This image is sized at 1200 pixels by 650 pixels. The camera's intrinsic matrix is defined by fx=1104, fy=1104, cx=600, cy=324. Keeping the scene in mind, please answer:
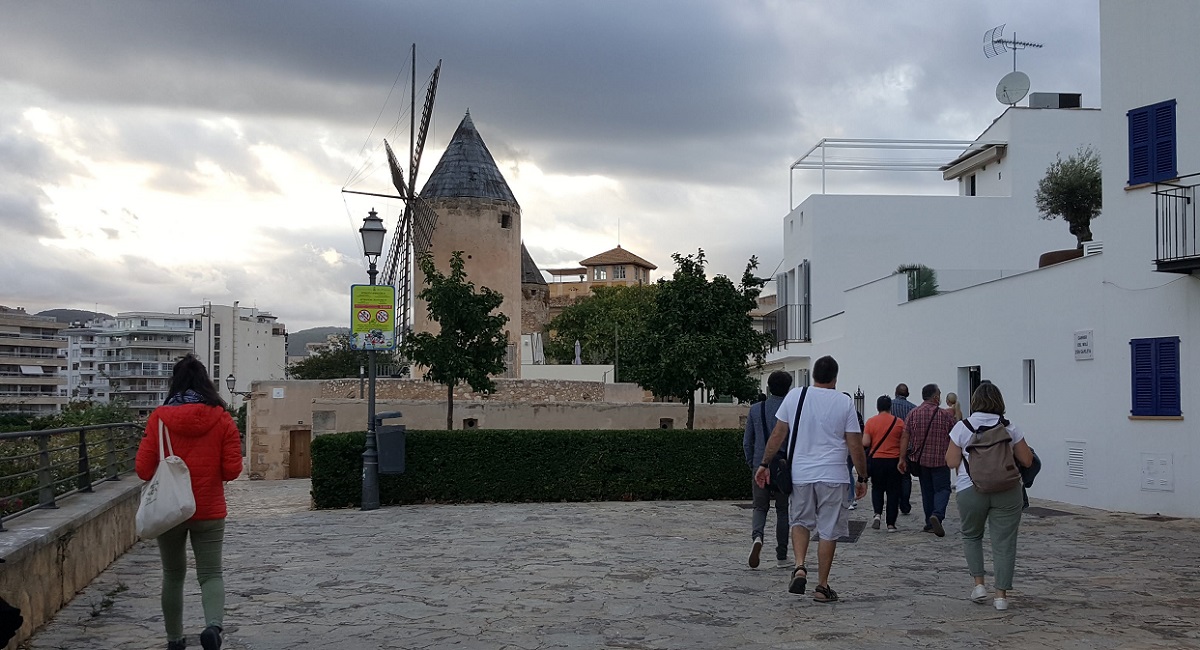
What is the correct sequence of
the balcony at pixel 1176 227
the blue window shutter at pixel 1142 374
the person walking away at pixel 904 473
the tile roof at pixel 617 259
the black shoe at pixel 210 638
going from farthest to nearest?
the tile roof at pixel 617 259, the blue window shutter at pixel 1142 374, the balcony at pixel 1176 227, the person walking away at pixel 904 473, the black shoe at pixel 210 638

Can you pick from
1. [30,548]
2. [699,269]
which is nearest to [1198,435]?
[699,269]

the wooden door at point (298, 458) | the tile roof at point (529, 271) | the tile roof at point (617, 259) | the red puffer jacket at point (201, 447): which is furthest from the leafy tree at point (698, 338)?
the tile roof at point (617, 259)

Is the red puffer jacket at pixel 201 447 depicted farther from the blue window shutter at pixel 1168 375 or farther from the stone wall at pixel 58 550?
the blue window shutter at pixel 1168 375

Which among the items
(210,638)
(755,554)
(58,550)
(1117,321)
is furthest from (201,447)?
(1117,321)

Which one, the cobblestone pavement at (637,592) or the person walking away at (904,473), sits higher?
the person walking away at (904,473)

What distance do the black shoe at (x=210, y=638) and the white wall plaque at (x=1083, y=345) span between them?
14022mm

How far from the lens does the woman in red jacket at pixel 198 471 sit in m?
6.63

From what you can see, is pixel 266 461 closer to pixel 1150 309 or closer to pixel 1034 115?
pixel 1034 115

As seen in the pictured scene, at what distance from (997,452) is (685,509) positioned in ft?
28.7

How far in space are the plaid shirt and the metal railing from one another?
883cm

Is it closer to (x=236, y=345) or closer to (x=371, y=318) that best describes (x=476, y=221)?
(x=371, y=318)

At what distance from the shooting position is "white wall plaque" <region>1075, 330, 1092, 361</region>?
16.6 meters

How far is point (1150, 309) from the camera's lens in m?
15.4

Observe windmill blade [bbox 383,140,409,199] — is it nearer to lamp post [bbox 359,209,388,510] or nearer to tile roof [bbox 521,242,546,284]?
lamp post [bbox 359,209,388,510]
